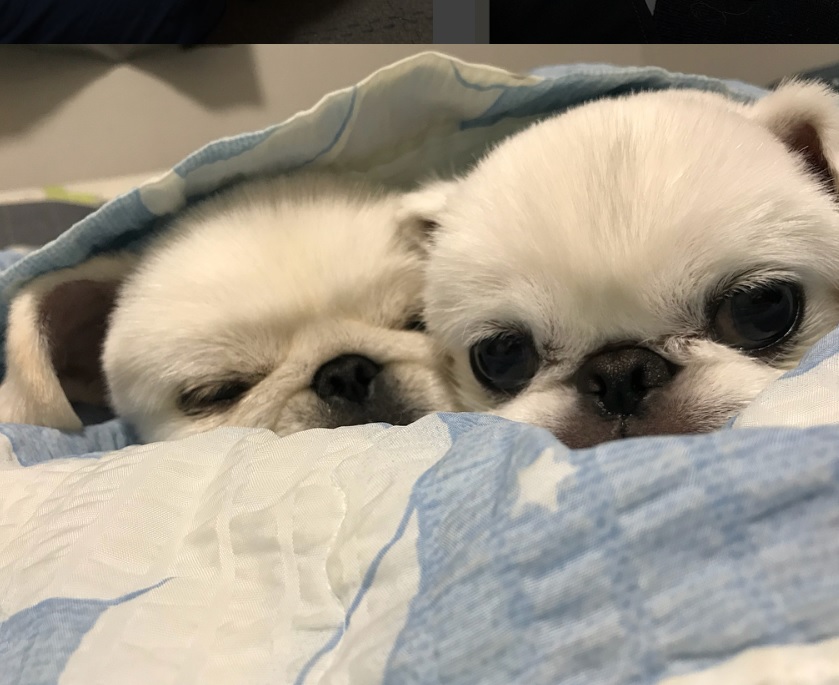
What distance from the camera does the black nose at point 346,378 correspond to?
117cm

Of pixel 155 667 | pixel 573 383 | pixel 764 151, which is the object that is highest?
pixel 764 151

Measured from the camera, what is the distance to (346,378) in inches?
46.1

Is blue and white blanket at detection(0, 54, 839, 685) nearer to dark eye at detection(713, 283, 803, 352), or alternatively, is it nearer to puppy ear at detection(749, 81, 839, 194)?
dark eye at detection(713, 283, 803, 352)

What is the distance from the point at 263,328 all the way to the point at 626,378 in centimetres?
61

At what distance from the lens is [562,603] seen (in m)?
0.45

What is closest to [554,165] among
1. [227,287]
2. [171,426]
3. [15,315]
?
[227,287]

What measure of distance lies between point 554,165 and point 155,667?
0.77 meters

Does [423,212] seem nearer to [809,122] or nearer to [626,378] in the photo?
[626,378]

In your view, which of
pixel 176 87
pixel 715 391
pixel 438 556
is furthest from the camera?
pixel 176 87

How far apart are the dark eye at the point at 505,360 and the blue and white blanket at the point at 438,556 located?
292 millimetres

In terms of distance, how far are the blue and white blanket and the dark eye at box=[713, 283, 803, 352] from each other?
0.69 ft

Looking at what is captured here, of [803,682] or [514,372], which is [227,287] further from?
[803,682]

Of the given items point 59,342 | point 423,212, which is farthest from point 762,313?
point 59,342

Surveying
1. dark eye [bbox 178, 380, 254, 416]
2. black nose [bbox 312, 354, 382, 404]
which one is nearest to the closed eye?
dark eye [bbox 178, 380, 254, 416]
